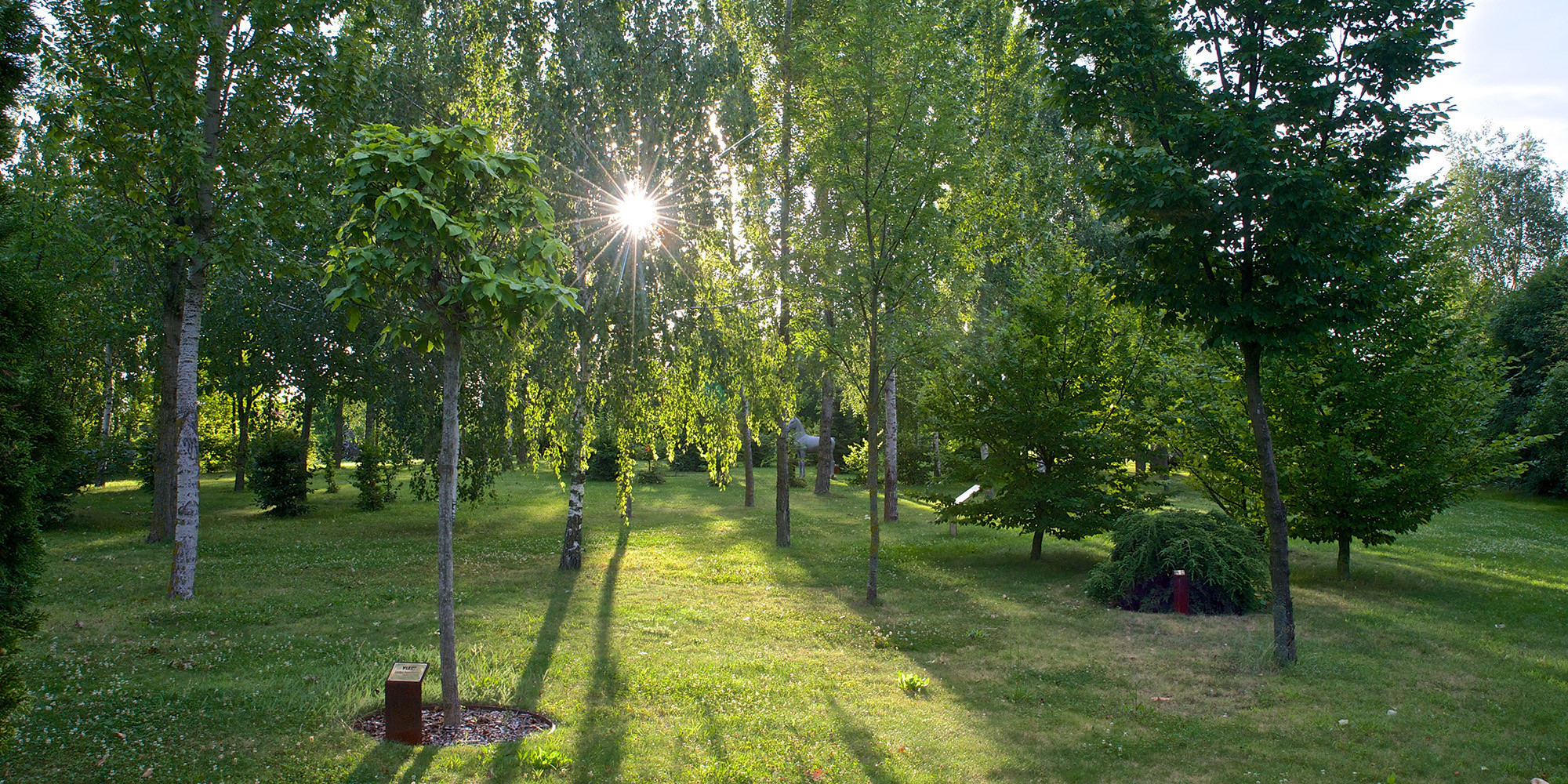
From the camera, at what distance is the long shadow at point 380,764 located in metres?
5.14

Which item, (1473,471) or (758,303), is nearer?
(1473,471)

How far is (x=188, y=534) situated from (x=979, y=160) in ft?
40.8

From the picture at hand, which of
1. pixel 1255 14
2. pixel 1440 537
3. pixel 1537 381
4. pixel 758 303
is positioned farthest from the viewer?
pixel 1537 381

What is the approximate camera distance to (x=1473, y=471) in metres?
12.0

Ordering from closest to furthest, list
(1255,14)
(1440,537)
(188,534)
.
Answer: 1. (1255,14)
2. (188,534)
3. (1440,537)

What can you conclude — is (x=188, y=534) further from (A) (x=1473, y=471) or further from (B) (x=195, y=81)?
(A) (x=1473, y=471)

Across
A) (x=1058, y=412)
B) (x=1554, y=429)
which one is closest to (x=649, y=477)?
(x=1058, y=412)

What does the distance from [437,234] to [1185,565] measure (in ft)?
33.7

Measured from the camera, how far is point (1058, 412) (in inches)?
550

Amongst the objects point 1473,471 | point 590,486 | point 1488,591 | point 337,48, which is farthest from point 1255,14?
point 590,486

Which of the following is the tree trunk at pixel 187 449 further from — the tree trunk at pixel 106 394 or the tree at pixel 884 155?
the tree trunk at pixel 106 394

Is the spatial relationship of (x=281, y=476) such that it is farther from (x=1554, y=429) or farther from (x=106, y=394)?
(x=1554, y=429)

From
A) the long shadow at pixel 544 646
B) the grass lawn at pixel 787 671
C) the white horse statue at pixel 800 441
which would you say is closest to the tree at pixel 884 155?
the grass lawn at pixel 787 671

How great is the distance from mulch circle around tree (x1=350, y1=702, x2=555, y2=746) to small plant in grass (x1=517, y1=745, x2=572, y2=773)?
1.65 ft
